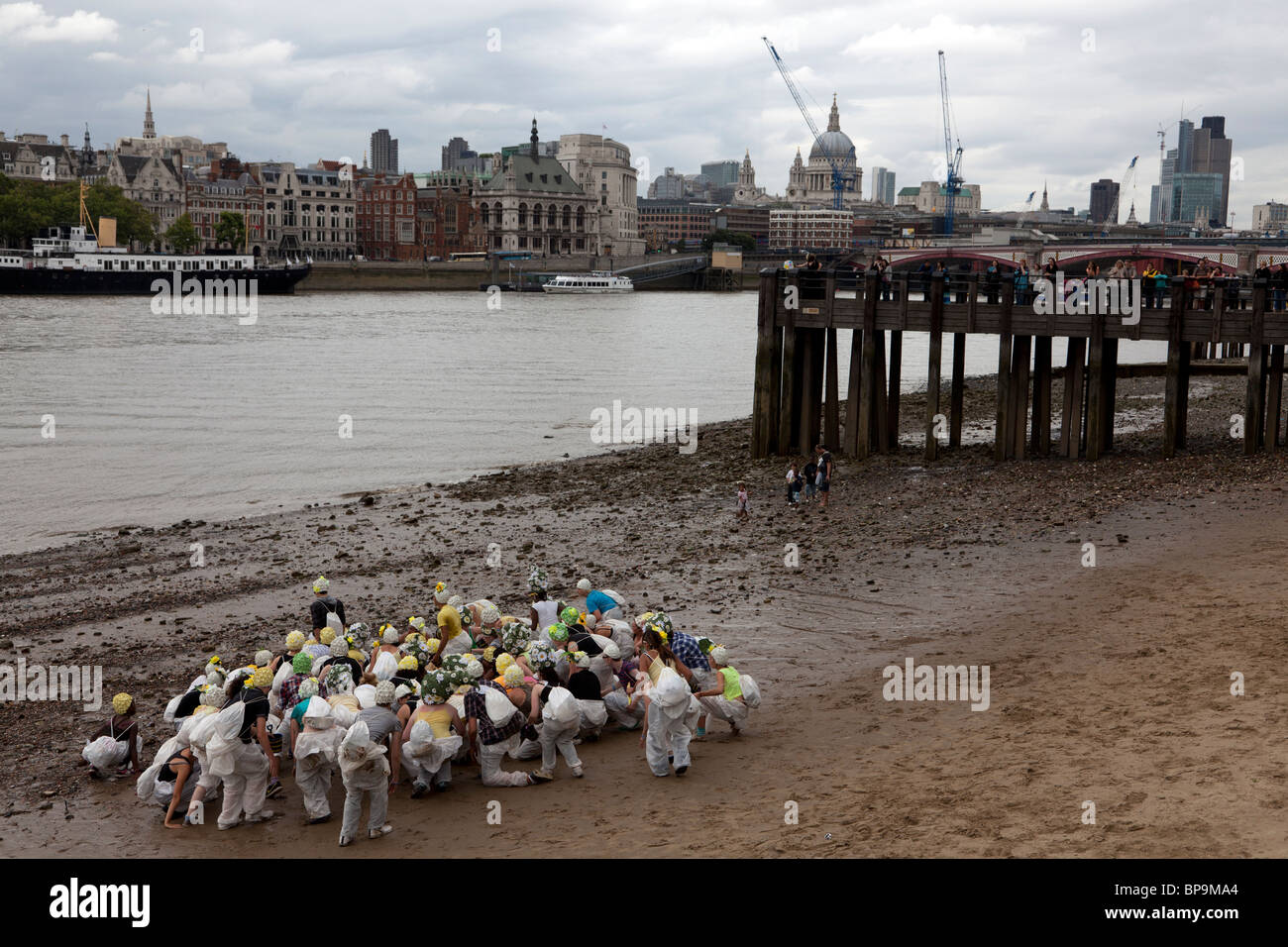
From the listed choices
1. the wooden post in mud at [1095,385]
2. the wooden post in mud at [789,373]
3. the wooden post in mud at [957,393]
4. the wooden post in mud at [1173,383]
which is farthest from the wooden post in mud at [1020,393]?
the wooden post in mud at [789,373]

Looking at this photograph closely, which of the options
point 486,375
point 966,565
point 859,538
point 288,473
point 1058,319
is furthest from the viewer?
point 486,375

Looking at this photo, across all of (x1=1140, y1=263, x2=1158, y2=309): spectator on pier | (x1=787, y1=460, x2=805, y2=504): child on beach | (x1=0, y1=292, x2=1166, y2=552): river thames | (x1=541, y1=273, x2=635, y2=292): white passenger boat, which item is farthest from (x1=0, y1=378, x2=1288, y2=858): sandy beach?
(x1=541, y1=273, x2=635, y2=292): white passenger boat

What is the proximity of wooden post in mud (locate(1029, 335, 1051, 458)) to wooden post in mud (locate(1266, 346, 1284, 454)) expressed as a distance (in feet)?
12.8

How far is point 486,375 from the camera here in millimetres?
54281

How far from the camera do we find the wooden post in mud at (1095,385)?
907 inches

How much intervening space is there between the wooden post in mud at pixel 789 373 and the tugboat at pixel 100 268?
94998 mm

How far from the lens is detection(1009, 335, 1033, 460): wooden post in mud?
23922 millimetres

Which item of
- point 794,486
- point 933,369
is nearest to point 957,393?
point 933,369

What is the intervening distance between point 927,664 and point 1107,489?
29.5ft

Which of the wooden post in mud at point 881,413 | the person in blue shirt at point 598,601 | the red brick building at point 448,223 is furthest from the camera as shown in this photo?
the red brick building at point 448,223

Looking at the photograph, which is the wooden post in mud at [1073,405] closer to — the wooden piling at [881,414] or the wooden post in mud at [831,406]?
the wooden piling at [881,414]

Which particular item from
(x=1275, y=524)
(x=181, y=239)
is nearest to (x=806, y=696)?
(x=1275, y=524)

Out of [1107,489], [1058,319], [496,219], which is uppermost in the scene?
[496,219]
